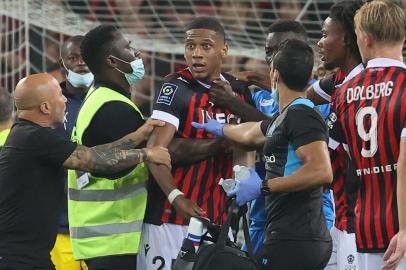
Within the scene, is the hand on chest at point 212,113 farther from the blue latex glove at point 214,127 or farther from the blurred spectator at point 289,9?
the blurred spectator at point 289,9

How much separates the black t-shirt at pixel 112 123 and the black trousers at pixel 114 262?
649mm

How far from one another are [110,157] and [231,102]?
2.55 ft

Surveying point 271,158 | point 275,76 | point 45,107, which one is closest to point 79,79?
point 45,107

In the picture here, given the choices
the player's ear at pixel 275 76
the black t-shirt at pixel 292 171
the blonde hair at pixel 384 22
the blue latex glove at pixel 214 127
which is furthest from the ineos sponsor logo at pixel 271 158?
the blonde hair at pixel 384 22

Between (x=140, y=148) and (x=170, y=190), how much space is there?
0.33 m

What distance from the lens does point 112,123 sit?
5.60 meters

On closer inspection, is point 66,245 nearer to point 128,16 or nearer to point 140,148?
point 140,148

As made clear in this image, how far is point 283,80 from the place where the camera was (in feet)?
15.9

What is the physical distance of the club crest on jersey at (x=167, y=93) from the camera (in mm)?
5617

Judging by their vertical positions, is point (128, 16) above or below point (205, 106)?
above

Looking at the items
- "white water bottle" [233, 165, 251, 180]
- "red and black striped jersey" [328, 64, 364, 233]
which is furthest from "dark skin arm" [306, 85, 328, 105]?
"white water bottle" [233, 165, 251, 180]

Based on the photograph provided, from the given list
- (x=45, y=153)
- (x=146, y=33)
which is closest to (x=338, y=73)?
(x=45, y=153)

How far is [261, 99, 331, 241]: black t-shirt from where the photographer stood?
15.2ft

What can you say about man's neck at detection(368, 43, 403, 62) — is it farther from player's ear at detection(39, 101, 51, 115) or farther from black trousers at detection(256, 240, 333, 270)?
player's ear at detection(39, 101, 51, 115)
